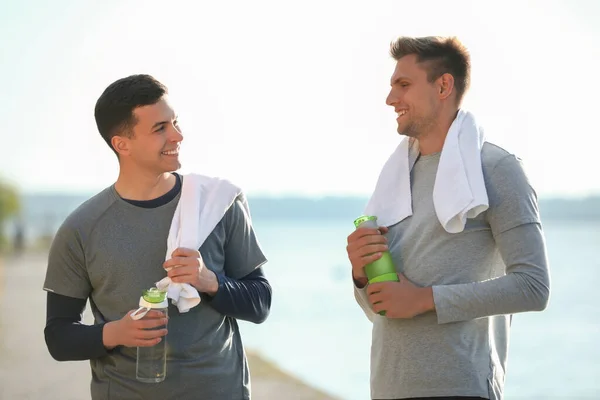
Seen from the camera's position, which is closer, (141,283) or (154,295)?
(154,295)

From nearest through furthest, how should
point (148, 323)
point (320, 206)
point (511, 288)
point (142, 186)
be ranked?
1. point (511, 288)
2. point (148, 323)
3. point (142, 186)
4. point (320, 206)

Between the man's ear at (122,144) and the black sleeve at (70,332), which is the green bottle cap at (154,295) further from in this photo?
the man's ear at (122,144)

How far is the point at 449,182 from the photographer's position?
289 cm

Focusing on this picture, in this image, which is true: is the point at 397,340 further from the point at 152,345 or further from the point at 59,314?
the point at 59,314

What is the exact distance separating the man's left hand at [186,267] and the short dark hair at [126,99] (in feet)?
1.67

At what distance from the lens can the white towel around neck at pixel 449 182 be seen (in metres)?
2.82

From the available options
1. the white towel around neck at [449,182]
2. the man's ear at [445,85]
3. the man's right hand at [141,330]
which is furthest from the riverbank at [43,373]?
the man's ear at [445,85]

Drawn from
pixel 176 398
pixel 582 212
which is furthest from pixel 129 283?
pixel 582 212

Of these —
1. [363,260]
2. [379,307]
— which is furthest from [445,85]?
[379,307]

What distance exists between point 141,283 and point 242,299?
343mm

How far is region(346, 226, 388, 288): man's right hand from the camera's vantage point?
9.45 ft

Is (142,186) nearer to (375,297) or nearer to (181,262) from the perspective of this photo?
(181,262)

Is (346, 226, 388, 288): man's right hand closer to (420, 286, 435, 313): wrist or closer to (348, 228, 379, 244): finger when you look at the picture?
(348, 228, 379, 244): finger

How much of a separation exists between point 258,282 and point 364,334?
47.9ft
